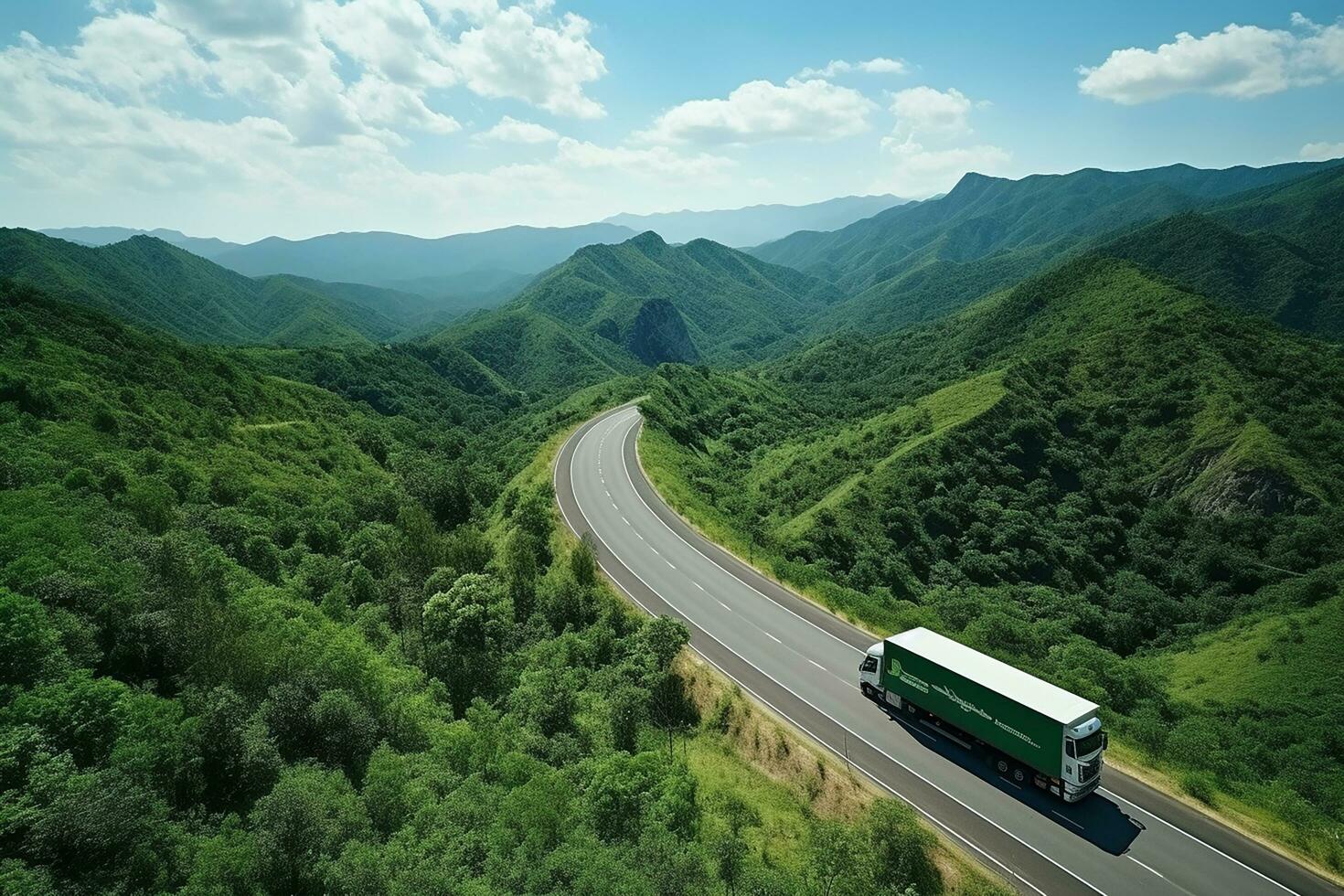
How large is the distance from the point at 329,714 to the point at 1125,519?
3815 inches

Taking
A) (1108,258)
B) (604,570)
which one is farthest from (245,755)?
(1108,258)

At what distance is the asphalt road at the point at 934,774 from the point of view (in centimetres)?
2597

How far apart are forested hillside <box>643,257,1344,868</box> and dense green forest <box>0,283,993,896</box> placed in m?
19.4

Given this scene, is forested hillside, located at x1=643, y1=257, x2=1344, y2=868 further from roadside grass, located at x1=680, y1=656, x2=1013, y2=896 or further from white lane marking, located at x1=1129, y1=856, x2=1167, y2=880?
roadside grass, located at x1=680, y1=656, x2=1013, y2=896

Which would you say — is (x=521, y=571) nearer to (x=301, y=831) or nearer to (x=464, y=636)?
(x=464, y=636)

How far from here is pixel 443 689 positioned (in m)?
38.9

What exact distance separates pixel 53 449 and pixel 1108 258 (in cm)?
19220

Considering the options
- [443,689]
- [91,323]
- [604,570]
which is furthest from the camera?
[91,323]

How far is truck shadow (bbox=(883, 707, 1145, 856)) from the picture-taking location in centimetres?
2772

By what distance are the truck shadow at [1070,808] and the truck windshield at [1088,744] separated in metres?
3.47

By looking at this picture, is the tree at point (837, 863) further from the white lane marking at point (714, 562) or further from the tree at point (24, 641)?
the tree at point (24, 641)

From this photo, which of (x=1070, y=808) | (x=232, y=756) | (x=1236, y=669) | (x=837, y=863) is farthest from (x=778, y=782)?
(x=1236, y=669)

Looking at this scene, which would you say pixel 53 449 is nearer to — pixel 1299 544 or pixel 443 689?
pixel 443 689

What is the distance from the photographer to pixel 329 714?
30656 mm
